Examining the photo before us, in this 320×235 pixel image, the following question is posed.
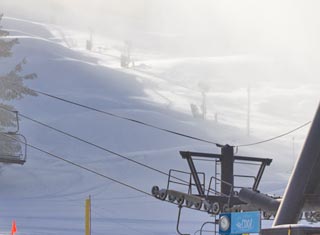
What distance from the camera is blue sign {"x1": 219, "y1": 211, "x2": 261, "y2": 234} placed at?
41.6 feet

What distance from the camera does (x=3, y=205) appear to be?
66.9 metres

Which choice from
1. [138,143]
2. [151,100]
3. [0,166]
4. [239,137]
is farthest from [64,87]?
[0,166]

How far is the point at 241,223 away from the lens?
12805mm

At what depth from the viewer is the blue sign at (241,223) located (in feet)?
41.6

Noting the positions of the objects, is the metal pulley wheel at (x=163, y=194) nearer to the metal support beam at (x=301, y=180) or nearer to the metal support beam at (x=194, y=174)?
the metal support beam at (x=194, y=174)

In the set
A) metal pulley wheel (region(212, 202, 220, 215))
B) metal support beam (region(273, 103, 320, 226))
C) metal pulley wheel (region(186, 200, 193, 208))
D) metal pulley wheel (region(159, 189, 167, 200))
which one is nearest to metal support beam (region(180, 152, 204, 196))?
metal pulley wheel (region(186, 200, 193, 208))

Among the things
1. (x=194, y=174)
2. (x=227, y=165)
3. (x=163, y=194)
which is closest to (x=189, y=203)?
(x=163, y=194)

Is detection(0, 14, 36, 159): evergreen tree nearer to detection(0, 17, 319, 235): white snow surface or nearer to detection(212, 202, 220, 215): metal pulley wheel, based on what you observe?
detection(0, 17, 319, 235): white snow surface

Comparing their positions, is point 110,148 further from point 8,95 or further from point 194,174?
point 194,174

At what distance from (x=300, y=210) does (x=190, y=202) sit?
11731mm

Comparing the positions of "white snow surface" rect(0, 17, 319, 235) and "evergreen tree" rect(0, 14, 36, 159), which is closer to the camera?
"white snow surface" rect(0, 17, 319, 235)

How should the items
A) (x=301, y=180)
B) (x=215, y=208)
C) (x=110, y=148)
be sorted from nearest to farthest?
(x=301, y=180) → (x=215, y=208) → (x=110, y=148)

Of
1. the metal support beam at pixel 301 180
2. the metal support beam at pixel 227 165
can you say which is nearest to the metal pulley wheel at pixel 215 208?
the metal support beam at pixel 227 165

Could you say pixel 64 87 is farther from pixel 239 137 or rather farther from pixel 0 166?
pixel 0 166
